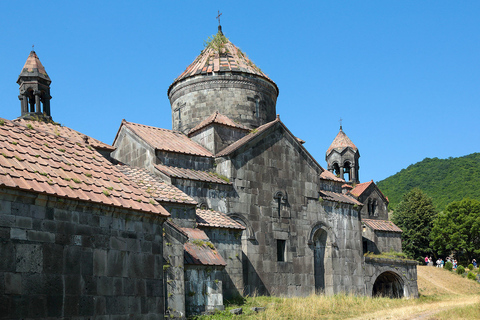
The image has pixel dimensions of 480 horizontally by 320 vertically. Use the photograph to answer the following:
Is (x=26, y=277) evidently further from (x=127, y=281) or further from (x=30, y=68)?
(x=30, y=68)

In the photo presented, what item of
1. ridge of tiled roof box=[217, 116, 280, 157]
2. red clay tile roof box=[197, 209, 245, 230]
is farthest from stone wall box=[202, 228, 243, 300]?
ridge of tiled roof box=[217, 116, 280, 157]

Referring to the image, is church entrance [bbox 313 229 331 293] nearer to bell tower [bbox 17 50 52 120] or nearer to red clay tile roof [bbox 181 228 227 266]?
red clay tile roof [bbox 181 228 227 266]

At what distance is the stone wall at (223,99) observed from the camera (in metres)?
19.5

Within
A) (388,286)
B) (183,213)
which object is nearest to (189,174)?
(183,213)

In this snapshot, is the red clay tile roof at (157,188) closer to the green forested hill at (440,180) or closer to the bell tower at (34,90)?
the bell tower at (34,90)

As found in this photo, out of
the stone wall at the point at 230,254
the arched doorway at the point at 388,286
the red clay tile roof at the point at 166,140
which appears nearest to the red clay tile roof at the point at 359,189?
the arched doorway at the point at 388,286

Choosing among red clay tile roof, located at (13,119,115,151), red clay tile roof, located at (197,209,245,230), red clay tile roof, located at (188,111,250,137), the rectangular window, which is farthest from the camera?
red clay tile roof, located at (188,111,250,137)

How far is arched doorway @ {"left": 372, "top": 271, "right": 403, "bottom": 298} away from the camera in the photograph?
21.5 metres

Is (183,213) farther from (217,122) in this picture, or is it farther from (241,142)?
(217,122)

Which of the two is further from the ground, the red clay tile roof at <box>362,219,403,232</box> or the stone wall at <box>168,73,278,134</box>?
the stone wall at <box>168,73,278,134</box>

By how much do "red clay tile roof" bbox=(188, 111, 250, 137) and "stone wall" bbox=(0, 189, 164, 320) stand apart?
9447mm

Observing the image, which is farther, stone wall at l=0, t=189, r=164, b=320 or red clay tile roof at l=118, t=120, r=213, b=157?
red clay tile roof at l=118, t=120, r=213, b=157

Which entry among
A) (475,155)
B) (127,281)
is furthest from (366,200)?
(475,155)

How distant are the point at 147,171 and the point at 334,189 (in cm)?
797
